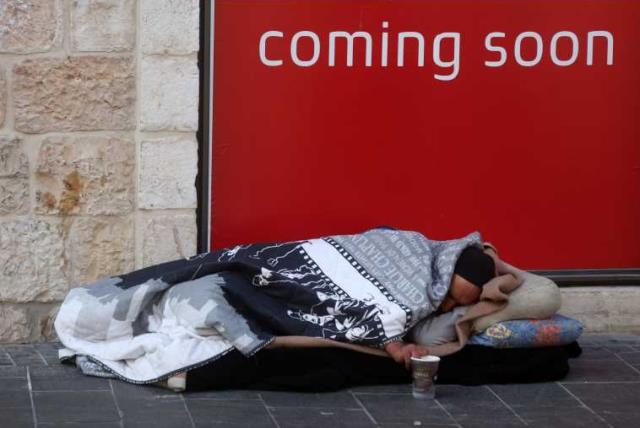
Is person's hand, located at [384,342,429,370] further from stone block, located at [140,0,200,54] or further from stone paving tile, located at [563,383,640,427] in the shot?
stone block, located at [140,0,200,54]

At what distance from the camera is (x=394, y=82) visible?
6.76m

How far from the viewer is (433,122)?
268 inches

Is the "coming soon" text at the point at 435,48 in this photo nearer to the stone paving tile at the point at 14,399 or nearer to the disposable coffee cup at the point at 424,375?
the disposable coffee cup at the point at 424,375

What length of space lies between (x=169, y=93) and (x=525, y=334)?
196 centimetres

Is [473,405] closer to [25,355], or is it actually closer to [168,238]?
[168,238]

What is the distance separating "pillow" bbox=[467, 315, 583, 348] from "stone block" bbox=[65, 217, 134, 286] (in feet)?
5.51

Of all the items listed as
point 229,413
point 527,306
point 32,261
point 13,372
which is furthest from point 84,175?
point 527,306

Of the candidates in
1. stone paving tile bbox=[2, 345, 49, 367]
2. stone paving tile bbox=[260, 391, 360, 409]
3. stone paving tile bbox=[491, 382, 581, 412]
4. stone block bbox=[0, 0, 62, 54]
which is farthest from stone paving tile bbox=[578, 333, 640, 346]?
stone block bbox=[0, 0, 62, 54]

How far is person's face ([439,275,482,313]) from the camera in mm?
6027

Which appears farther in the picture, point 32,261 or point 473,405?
point 32,261

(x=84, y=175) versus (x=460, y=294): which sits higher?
(x=84, y=175)

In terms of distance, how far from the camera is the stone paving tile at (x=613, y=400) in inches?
219

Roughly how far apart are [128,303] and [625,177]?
2.56 metres

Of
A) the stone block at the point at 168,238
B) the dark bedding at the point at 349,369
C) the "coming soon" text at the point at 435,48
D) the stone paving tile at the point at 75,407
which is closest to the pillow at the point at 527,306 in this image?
the dark bedding at the point at 349,369
